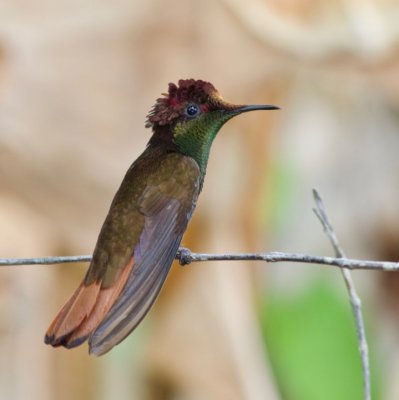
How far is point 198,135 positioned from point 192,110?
47 millimetres

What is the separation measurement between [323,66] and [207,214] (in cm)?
75

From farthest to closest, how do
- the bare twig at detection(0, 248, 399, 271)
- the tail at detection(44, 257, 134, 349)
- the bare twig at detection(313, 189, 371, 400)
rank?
the bare twig at detection(313, 189, 371, 400)
the bare twig at detection(0, 248, 399, 271)
the tail at detection(44, 257, 134, 349)

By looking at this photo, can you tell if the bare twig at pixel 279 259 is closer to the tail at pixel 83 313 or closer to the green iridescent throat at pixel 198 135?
the tail at pixel 83 313

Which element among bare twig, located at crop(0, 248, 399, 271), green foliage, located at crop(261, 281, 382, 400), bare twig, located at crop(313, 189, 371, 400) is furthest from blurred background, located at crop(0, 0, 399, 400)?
bare twig, located at crop(0, 248, 399, 271)

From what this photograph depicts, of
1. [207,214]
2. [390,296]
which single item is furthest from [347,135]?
[207,214]

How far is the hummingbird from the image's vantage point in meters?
1.32

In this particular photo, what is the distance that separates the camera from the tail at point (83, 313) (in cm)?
126

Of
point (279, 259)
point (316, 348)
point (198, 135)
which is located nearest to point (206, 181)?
point (316, 348)

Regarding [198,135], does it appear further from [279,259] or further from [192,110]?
[279,259]

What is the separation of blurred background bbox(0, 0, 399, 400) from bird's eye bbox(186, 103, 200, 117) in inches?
77.8

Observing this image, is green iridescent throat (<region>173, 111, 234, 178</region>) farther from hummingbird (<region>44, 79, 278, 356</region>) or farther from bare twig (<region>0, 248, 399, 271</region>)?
bare twig (<region>0, 248, 399, 271</region>)

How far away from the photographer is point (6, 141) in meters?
3.68

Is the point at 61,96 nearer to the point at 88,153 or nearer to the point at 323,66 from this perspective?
the point at 88,153

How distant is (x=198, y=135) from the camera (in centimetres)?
163
